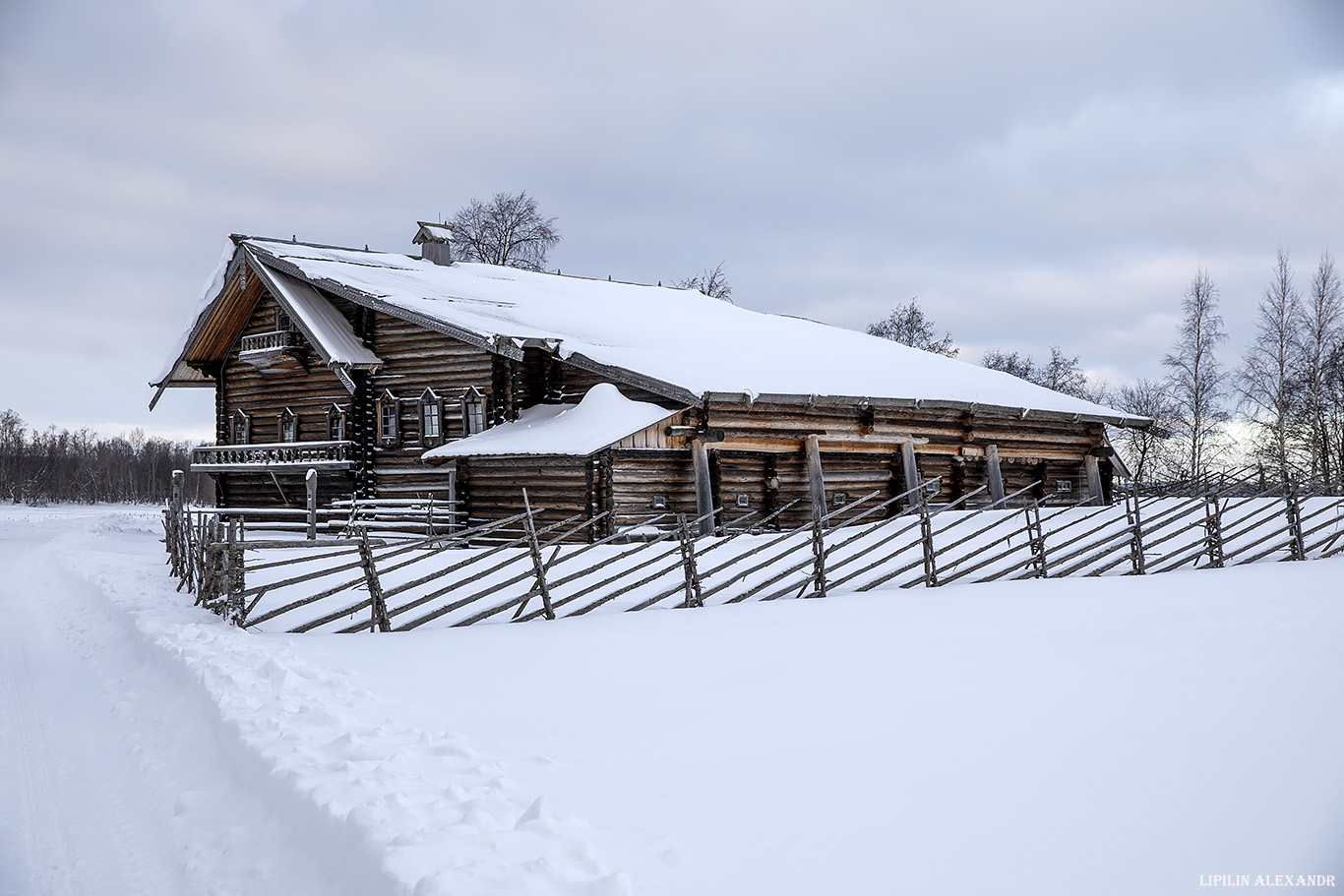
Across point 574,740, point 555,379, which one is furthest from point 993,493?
point 574,740

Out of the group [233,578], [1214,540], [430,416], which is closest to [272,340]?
[430,416]

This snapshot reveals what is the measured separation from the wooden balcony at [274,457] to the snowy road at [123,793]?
1348 cm

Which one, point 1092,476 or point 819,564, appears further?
point 1092,476

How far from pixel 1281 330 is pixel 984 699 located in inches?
1245

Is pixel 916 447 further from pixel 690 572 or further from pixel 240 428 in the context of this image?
pixel 240 428

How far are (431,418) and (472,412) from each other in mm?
1361

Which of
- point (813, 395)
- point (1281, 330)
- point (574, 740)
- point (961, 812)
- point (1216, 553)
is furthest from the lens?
point (1281, 330)

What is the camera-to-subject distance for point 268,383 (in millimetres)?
26547

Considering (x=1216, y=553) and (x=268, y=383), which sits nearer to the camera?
(x=1216, y=553)

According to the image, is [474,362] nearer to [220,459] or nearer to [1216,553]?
[220,459]

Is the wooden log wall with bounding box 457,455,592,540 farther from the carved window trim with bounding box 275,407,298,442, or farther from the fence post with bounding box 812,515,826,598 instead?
the carved window trim with bounding box 275,407,298,442

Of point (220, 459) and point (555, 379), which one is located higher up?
point (555, 379)

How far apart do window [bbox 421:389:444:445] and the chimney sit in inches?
344

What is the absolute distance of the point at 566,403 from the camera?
2084cm
